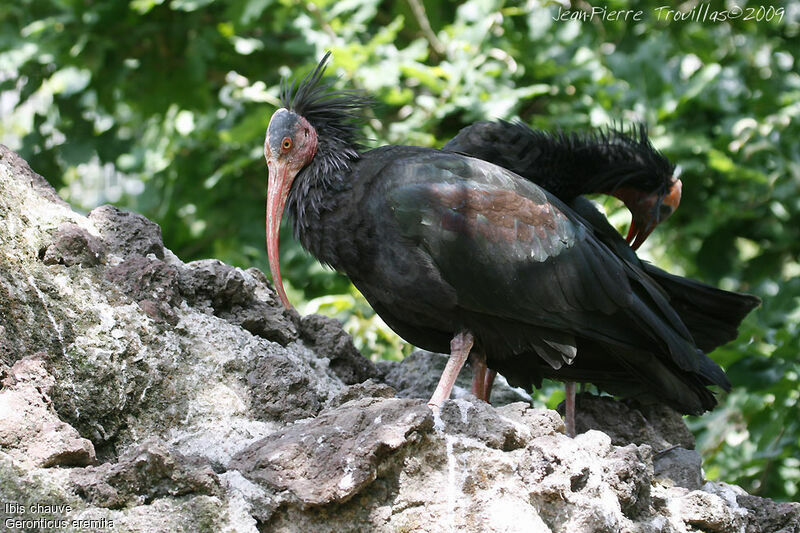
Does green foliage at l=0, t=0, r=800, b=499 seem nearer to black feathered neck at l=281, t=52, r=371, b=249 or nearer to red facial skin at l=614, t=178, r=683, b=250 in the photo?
red facial skin at l=614, t=178, r=683, b=250


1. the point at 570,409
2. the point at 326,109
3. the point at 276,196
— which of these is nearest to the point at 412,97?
the point at 326,109

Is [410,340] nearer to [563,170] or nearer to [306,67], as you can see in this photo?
[563,170]

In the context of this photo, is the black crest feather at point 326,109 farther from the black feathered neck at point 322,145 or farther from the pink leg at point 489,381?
the pink leg at point 489,381

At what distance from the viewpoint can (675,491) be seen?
13.0ft

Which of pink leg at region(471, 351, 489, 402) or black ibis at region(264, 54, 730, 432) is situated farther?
pink leg at region(471, 351, 489, 402)

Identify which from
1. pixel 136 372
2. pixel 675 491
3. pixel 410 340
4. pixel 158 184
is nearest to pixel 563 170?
pixel 410 340

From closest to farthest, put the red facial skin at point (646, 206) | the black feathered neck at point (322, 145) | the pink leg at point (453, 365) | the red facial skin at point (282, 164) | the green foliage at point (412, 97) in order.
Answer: the pink leg at point (453, 365) < the black feathered neck at point (322, 145) < the red facial skin at point (282, 164) < the red facial skin at point (646, 206) < the green foliage at point (412, 97)

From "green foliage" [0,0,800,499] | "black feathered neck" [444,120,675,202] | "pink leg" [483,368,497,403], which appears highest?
"green foliage" [0,0,800,499]

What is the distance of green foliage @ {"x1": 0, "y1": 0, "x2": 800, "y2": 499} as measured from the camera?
723 centimetres

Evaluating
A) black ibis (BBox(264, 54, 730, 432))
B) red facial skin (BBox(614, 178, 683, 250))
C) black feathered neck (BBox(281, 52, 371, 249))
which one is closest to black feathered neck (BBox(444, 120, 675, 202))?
red facial skin (BBox(614, 178, 683, 250))

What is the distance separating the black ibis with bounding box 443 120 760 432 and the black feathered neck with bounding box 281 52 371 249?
2.63 feet

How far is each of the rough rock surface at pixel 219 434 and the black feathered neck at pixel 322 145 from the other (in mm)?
477

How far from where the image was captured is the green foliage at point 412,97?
23.7ft

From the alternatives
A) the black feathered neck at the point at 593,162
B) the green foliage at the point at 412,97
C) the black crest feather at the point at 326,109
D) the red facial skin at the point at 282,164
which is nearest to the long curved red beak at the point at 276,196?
the red facial skin at the point at 282,164
